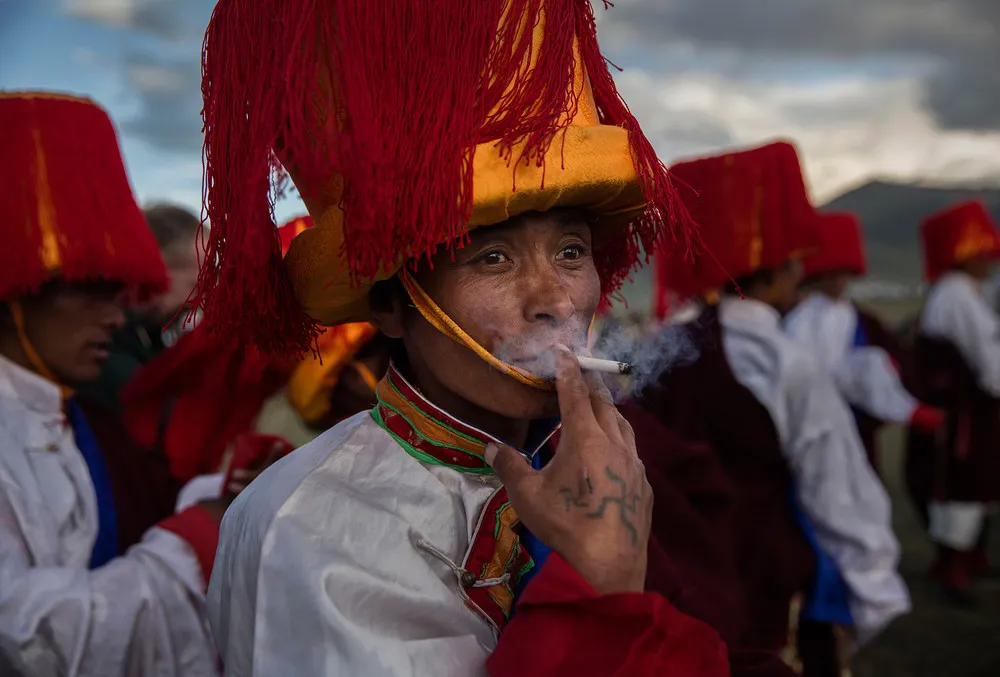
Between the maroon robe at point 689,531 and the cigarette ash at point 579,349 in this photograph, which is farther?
the maroon robe at point 689,531

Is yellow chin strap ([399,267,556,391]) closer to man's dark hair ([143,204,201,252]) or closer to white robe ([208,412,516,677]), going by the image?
white robe ([208,412,516,677])

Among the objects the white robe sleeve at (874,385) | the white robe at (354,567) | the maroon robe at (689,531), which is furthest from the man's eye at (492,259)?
the white robe sleeve at (874,385)

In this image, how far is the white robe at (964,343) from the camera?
624 centimetres

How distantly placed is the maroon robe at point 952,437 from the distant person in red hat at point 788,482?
3683 mm

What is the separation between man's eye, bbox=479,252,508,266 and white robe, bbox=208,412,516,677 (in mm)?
355

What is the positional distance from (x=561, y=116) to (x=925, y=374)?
253 inches

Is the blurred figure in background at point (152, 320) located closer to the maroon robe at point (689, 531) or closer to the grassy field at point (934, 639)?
the maroon robe at point (689, 531)

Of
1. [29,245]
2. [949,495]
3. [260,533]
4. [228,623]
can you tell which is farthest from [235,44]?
[949,495]

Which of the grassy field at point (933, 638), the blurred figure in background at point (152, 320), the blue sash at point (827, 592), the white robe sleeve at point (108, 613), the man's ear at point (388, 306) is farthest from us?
the grassy field at point (933, 638)

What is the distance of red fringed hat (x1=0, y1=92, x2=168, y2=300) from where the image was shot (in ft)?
7.42

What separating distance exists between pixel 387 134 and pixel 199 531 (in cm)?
141

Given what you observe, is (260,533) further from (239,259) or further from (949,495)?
(949,495)

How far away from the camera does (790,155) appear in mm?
3607

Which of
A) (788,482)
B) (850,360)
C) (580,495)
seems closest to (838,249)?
(850,360)
